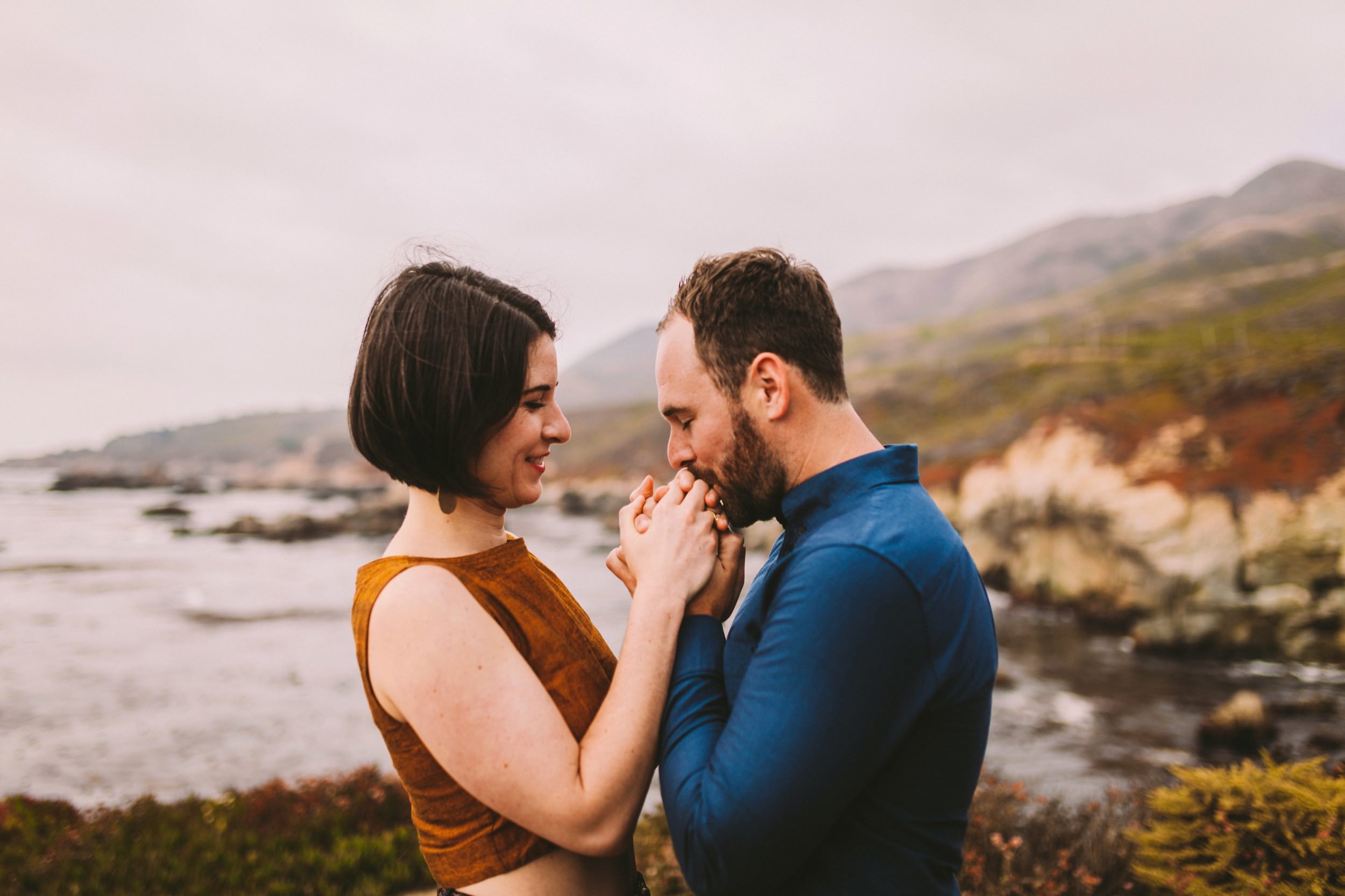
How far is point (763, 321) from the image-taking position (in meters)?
2.14

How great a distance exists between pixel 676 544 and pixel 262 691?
60.0ft

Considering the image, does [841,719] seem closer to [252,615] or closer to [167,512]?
[252,615]

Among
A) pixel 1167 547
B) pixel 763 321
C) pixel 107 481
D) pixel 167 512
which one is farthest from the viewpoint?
pixel 107 481

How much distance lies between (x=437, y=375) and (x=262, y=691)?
18.2 meters

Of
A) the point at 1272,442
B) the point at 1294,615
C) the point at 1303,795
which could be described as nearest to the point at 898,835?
the point at 1303,795

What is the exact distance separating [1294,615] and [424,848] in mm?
Result: 20926

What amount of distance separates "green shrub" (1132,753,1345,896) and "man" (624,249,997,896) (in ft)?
12.2

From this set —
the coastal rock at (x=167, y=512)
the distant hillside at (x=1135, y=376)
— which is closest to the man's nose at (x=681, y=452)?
the distant hillside at (x=1135, y=376)

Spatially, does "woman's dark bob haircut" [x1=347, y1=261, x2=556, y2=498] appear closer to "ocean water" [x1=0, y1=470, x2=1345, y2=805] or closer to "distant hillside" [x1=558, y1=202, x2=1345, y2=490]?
"ocean water" [x1=0, y1=470, x2=1345, y2=805]

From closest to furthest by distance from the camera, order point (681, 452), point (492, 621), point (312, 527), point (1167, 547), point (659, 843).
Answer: point (492, 621) → point (681, 452) → point (659, 843) → point (1167, 547) → point (312, 527)

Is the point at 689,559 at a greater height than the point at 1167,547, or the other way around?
the point at 689,559

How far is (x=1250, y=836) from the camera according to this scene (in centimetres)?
450

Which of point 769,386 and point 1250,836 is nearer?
point 769,386

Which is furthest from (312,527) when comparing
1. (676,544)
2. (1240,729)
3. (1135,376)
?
(676,544)
